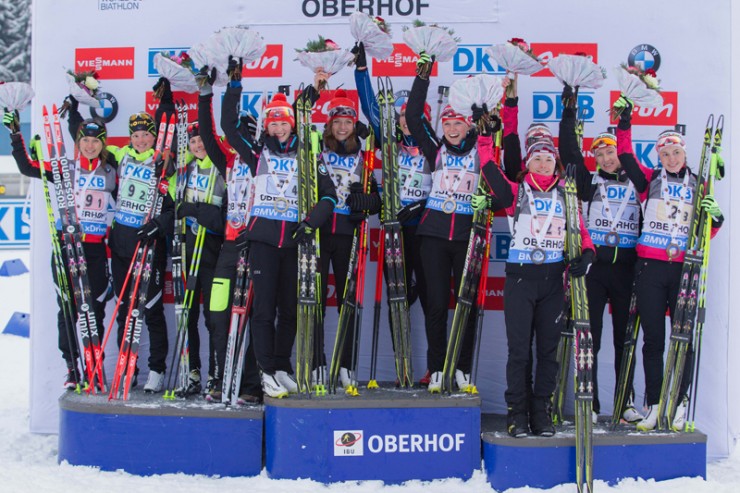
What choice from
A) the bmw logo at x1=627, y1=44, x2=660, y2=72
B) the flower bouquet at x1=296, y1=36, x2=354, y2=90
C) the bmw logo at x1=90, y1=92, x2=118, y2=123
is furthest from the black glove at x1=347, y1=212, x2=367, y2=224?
the bmw logo at x1=627, y1=44, x2=660, y2=72

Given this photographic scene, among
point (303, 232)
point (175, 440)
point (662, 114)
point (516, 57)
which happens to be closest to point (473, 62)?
point (516, 57)

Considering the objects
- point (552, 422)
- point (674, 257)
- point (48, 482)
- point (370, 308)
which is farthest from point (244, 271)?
point (674, 257)

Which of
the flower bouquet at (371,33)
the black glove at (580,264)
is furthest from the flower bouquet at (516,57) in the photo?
the black glove at (580,264)

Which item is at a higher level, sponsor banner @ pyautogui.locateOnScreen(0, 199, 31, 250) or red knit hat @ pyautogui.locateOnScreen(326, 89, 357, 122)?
red knit hat @ pyautogui.locateOnScreen(326, 89, 357, 122)

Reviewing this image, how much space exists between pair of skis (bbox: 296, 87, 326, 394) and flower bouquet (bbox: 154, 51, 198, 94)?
1.04 metres

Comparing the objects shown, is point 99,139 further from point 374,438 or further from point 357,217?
point 374,438

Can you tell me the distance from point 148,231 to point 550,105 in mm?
2815

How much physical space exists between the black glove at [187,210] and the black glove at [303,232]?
2.70 ft

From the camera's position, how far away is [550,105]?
5637 millimetres

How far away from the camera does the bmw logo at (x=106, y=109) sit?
581 centimetres

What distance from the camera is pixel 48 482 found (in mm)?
4520

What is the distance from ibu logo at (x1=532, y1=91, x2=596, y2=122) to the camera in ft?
18.5

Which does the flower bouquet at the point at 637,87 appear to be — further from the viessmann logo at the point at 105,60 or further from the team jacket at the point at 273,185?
the viessmann logo at the point at 105,60

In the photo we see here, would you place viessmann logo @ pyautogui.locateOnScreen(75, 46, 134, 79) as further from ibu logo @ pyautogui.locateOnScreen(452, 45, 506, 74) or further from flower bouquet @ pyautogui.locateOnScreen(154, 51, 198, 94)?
ibu logo @ pyautogui.locateOnScreen(452, 45, 506, 74)
